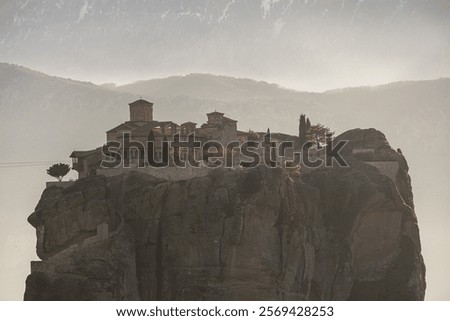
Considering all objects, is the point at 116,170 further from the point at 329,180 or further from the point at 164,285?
the point at 329,180

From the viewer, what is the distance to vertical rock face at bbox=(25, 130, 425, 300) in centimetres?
12038

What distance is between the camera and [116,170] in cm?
12706

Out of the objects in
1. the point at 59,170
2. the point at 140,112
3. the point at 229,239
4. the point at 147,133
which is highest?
the point at 140,112

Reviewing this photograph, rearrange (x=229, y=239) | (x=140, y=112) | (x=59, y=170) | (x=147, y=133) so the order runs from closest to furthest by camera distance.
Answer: (x=229, y=239) < (x=59, y=170) < (x=147, y=133) < (x=140, y=112)

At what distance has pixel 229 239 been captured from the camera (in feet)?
399

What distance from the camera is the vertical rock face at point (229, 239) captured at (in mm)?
120375

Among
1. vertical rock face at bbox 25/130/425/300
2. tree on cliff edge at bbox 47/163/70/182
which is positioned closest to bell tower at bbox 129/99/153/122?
tree on cliff edge at bbox 47/163/70/182

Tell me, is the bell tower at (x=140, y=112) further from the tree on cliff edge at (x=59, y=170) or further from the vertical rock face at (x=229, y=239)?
the vertical rock face at (x=229, y=239)

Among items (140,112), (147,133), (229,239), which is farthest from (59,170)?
(229,239)

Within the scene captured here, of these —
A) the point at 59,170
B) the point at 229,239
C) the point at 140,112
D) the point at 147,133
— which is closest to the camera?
the point at 229,239

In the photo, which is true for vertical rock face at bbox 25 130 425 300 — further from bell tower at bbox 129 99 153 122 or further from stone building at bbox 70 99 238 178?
bell tower at bbox 129 99 153 122

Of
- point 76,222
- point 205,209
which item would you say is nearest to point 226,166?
point 205,209

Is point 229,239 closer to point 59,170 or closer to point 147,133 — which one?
point 147,133

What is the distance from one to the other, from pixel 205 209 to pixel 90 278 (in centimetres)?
1240
